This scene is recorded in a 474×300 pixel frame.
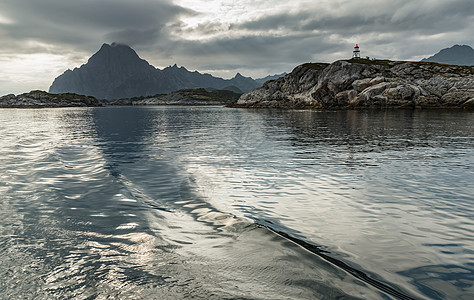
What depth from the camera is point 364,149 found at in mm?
25422

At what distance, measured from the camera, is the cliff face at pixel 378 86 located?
314 ft

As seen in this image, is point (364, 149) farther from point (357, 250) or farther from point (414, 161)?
point (357, 250)

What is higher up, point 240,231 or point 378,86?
point 378,86

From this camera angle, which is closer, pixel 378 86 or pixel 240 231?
pixel 240 231

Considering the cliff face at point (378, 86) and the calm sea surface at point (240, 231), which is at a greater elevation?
the cliff face at point (378, 86)

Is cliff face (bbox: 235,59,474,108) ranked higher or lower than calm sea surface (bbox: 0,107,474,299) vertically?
higher

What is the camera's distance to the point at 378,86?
10675 centimetres

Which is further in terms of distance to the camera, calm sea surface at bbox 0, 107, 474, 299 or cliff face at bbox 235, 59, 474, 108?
Result: cliff face at bbox 235, 59, 474, 108

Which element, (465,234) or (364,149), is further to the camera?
(364,149)

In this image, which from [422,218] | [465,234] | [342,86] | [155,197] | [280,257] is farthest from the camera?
[342,86]

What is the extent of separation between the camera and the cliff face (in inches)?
3772

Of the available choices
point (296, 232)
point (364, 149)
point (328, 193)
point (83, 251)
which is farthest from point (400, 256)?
point (364, 149)

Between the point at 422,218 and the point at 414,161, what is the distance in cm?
1174

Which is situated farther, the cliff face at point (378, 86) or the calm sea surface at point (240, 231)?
the cliff face at point (378, 86)
